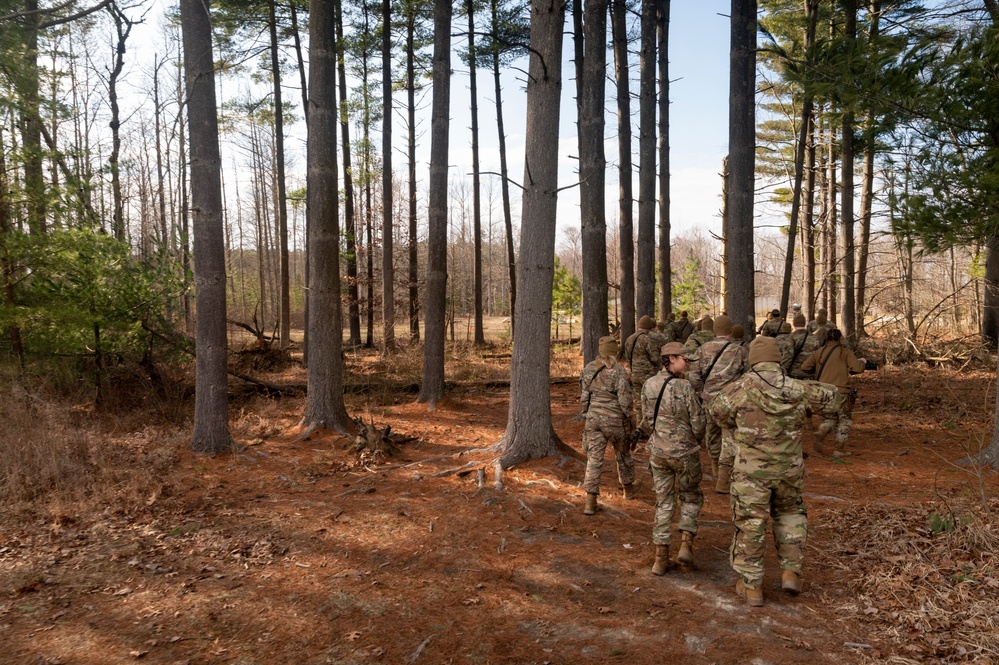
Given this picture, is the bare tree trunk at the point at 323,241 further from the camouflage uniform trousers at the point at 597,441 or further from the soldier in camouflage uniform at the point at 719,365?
the soldier in camouflage uniform at the point at 719,365

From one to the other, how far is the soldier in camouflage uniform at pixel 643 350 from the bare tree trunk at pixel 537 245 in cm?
357

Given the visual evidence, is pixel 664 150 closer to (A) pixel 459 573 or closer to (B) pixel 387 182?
(B) pixel 387 182

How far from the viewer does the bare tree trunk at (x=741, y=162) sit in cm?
1124

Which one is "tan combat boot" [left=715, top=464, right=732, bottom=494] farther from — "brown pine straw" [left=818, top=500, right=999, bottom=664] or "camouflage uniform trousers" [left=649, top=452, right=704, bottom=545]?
"camouflage uniform trousers" [left=649, top=452, right=704, bottom=545]

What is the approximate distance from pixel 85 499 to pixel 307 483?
244 cm

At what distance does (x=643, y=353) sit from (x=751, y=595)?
681 cm

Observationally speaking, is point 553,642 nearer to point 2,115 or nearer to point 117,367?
point 117,367

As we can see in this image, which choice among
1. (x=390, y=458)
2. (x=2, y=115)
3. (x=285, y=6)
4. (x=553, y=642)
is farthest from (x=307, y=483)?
(x=285, y=6)

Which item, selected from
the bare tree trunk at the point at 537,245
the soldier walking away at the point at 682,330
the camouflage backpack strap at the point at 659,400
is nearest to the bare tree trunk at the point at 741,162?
the soldier walking away at the point at 682,330

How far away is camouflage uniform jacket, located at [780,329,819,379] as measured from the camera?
9.94 m

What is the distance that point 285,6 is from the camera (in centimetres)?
1919

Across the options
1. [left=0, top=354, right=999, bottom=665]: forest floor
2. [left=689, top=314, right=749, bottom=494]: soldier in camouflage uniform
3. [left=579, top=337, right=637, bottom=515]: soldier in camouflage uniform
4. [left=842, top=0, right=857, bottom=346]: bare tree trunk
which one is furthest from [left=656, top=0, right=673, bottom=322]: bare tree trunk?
[left=579, top=337, right=637, bottom=515]: soldier in camouflage uniform

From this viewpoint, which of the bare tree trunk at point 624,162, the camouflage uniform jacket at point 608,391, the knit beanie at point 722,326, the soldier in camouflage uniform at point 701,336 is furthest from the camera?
the bare tree trunk at point 624,162

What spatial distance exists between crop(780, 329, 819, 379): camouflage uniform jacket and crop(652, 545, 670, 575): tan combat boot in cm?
604
